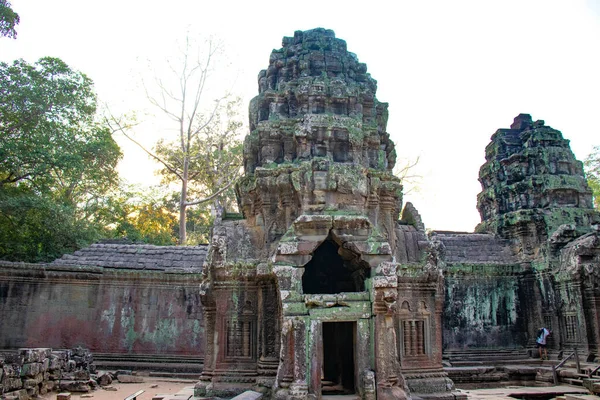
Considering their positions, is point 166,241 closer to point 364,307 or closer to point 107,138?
point 107,138

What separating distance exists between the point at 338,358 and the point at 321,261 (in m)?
1.79

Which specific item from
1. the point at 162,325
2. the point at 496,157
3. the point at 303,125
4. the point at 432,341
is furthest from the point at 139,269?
the point at 496,157

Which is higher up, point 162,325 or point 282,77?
point 282,77

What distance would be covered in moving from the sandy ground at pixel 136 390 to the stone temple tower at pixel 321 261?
8.37ft

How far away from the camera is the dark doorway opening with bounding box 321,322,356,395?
27.0ft

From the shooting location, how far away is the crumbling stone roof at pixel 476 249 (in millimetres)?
14995

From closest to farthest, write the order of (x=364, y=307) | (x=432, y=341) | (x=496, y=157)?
(x=364, y=307) → (x=432, y=341) → (x=496, y=157)

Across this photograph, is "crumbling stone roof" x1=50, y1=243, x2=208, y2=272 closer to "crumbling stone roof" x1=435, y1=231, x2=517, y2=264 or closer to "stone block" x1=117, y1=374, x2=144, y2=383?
"stone block" x1=117, y1=374, x2=144, y2=383

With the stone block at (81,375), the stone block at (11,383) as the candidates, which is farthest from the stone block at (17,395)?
the stone block at (81,375)

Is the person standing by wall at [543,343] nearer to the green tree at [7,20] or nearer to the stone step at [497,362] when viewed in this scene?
the stone step at [497,362]

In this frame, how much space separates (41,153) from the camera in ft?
54.3

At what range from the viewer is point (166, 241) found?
22.0 meters

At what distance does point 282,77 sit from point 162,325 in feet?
25.1

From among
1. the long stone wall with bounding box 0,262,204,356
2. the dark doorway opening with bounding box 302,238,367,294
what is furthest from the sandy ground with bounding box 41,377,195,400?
the dark doorway opening with bounding box 302,238,367,294
